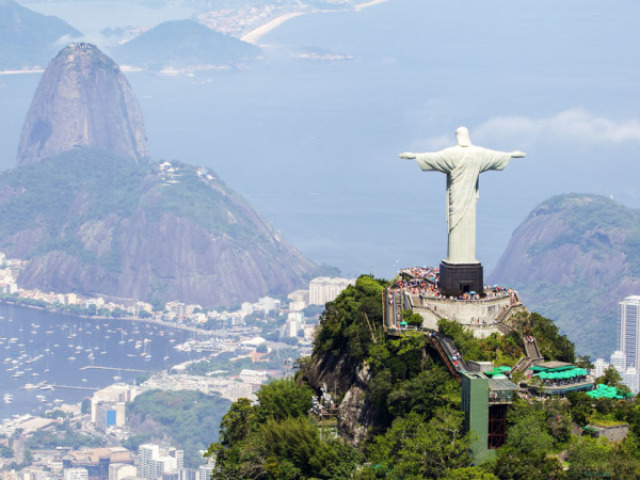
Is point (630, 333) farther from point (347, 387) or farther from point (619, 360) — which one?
point (347, 387)

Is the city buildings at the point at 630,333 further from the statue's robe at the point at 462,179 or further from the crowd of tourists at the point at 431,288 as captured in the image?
A: the statue's robe at the point at 462,179

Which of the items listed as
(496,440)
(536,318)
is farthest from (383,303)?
(496,440)

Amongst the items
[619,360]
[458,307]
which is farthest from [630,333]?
[458,307]

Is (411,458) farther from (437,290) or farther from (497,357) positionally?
(437,290)

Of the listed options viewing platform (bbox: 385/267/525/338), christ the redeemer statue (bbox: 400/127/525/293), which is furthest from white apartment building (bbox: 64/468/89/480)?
christ the redeemer statue (bbox: 400/127/525/293)

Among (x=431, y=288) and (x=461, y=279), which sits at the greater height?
(x=461, y=279)

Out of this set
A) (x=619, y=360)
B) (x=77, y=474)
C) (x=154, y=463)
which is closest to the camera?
(x=77, y=474)

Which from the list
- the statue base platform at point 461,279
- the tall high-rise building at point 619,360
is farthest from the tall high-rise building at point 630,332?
the statue base platform at point 461,279

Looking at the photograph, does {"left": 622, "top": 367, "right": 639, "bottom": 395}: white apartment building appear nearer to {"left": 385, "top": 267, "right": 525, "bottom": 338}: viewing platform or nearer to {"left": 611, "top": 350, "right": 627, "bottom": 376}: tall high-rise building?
{"left": 611, "top": 350, "right": 627, "bottom": 376}: tall high-rise building
